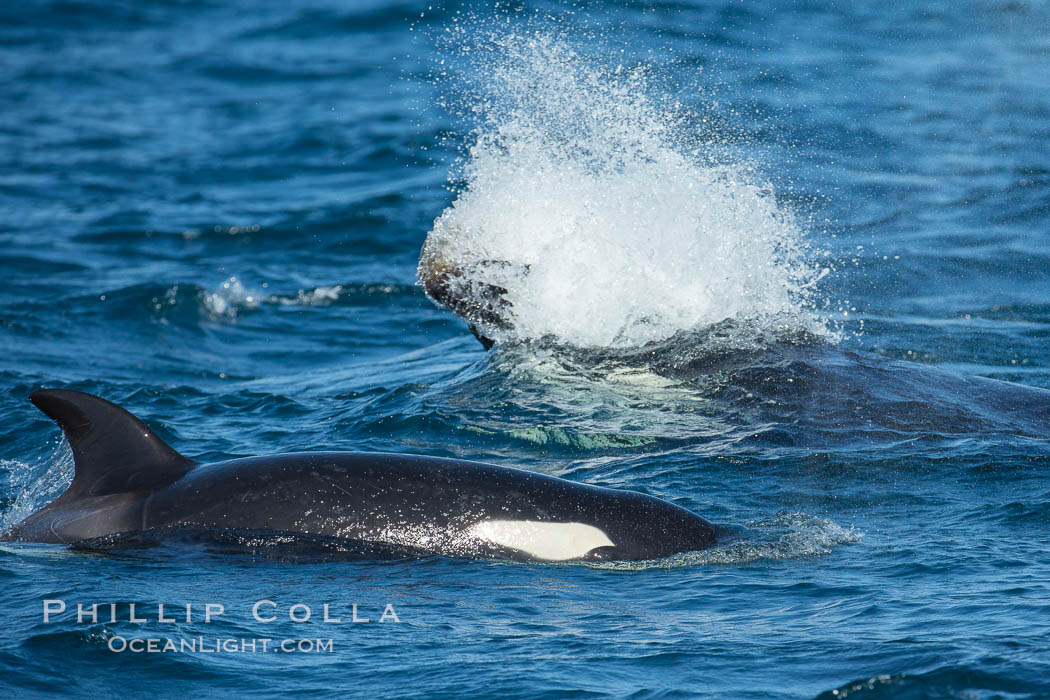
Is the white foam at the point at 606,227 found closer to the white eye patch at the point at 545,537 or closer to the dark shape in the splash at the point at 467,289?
the dark shape in the splash at the point at 467,289

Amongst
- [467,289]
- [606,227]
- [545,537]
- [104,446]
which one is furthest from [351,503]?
[606,227]

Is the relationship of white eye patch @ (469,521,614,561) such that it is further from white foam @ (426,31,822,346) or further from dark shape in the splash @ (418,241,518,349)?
dark shape in the splash @ (418,241,518,349)

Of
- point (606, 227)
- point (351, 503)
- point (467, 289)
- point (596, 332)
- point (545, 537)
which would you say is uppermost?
point (606, 227)

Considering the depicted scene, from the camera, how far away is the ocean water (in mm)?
5590

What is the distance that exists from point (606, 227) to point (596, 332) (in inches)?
64.2

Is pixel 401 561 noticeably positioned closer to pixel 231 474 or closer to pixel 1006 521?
pixel 231 474

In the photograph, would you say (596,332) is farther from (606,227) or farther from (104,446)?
(104,446)

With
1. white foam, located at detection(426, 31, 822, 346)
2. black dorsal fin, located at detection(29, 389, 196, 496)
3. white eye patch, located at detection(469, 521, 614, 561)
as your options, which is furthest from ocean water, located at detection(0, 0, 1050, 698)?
black dorsal fin, located at detection(29, 389, 196, 496)

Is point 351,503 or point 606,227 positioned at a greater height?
point 606,227

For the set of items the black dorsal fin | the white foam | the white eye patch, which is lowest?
the white eye patch

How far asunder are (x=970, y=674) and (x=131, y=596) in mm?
3953

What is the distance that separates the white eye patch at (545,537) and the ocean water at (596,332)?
154 millimetres

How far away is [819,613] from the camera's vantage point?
5750mm

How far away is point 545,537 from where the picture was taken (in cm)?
643
